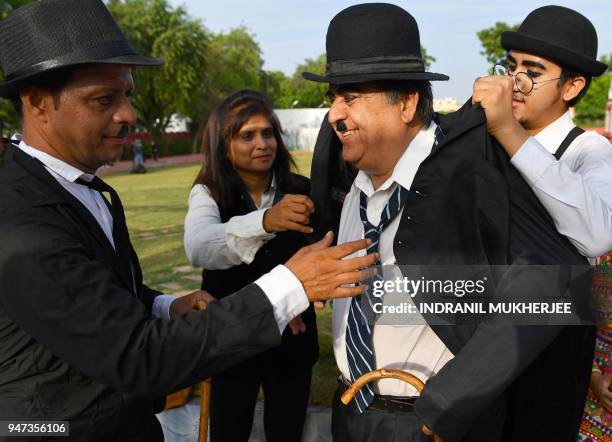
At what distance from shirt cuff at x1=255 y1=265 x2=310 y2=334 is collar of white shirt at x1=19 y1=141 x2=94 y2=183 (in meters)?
0.76

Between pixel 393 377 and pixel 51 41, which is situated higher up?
pixel 51 41

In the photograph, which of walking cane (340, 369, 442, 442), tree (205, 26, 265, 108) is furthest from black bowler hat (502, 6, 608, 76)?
tree (205, 26, 265, 108)

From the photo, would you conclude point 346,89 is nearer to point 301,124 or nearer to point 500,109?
point 500,109

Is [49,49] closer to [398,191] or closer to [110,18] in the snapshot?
[110,18]

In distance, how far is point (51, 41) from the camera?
5.68 ft

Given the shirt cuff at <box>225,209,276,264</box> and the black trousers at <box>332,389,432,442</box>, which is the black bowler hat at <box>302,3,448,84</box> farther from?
the black trousers at <box>332,389,432,442</box>

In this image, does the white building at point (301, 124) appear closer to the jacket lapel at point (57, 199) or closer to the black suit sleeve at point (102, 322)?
the jacket lapel at point (57, 199)

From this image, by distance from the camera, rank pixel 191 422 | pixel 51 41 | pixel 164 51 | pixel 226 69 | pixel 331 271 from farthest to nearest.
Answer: pixel 226 69 < pixel 164 51 < pixel 191 422 < pixel 51 41 < pixel 331 271

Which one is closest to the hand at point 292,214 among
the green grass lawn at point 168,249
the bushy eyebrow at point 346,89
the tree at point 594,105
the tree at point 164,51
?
the bushy eyebrow at point 346,89

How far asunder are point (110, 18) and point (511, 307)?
1.60 metres

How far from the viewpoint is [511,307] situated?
5.57 ft

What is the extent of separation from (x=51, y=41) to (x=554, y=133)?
2.02m

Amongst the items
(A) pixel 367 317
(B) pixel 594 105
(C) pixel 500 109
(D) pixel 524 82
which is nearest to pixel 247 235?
(A) pixel 367 317

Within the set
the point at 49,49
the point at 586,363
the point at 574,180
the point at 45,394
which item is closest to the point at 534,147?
the point at 574,180
